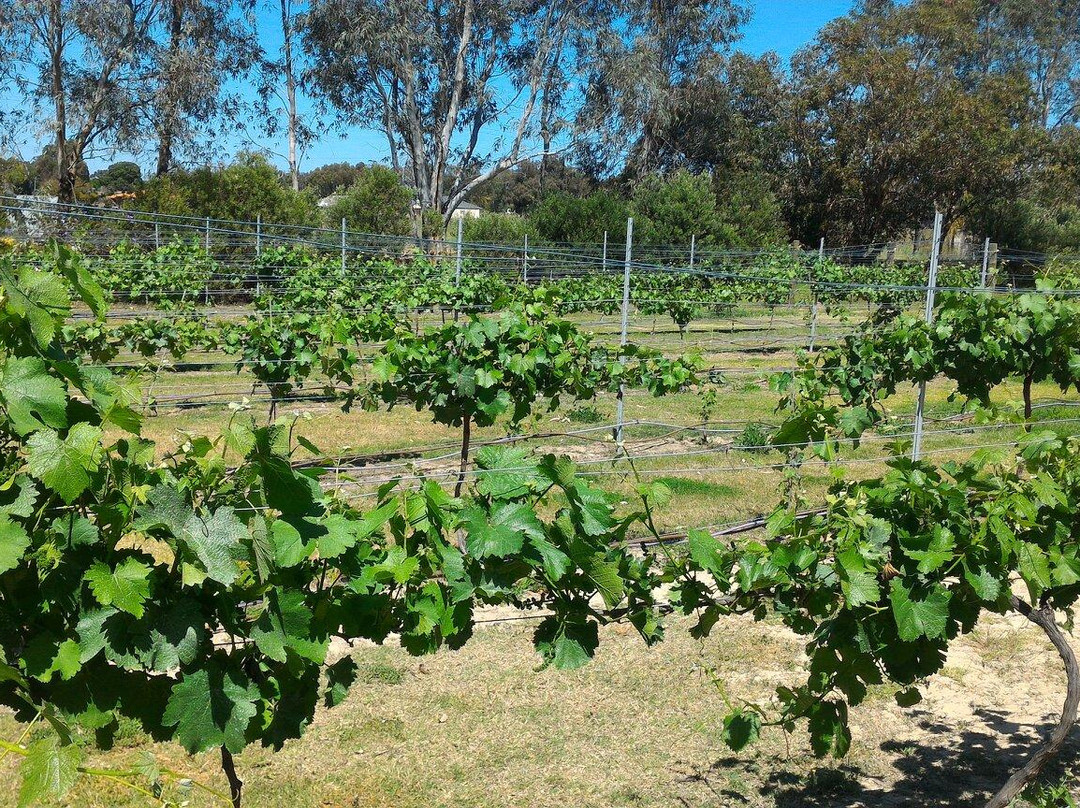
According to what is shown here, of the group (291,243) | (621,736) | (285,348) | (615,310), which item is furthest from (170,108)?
(621,736)

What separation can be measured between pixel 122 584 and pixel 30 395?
1.24 ft

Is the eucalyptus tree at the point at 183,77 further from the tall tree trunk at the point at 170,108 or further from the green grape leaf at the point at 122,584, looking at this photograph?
the green grape leaf at the point at 122,584

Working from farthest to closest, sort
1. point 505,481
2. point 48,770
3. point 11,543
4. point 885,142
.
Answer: point 885,142
point 505,481
point 11,543
point 48,770

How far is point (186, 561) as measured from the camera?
1819 mm

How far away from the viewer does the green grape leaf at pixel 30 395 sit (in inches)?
68.2

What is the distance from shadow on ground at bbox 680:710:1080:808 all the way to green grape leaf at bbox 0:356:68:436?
2.45 meters

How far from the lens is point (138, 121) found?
78.5ft

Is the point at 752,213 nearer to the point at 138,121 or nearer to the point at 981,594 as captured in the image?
the point at 138,121

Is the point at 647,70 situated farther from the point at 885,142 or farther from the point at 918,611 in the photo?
the point at 918,611

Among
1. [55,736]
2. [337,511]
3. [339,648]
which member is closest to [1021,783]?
[337,511]

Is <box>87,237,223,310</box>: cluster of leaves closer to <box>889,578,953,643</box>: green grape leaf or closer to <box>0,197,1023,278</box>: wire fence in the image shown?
<box>0,197,1023,278</box>: wire fence

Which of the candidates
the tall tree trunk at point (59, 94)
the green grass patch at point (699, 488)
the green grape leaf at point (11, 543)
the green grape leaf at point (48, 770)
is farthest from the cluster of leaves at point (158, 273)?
the green grape leaf at point (48, 770)

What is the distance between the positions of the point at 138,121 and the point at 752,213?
15851 millimetres

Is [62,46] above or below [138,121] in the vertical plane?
above
